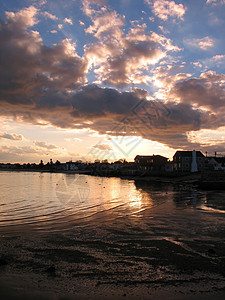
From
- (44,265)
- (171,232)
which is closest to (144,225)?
(171,232)

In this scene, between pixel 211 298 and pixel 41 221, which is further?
pixel 41 221

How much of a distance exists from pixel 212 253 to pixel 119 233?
4.76m

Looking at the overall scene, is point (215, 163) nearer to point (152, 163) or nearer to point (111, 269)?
point (152, 163)

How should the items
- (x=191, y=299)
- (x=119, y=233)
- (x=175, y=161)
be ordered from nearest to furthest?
(x=191, y=299) < (x=119, y=233) < (x=175, y=161)

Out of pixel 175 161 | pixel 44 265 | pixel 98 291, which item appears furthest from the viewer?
pixel 175 161

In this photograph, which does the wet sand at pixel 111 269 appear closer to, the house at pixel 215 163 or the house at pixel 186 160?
the house at pixel 186 160

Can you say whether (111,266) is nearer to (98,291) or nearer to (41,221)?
(98,291)

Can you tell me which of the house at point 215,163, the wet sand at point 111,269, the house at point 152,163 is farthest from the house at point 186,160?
the wet sand at point 111,269

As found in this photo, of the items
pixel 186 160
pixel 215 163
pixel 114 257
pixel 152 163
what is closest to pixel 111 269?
pixel 114 257

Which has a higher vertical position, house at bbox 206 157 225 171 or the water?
house at bbox 206 157 225 171

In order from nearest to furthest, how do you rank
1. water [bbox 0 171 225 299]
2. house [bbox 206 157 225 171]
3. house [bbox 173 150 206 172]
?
water [bbox 0 171 225 299] → house [bbox 206 157 225 171] → house [bbox 173 150 206 172]

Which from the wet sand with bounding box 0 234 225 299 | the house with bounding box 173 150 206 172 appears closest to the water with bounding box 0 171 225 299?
the wet sand with bounding box 0 234 225 299

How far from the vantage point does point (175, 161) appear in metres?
91.0

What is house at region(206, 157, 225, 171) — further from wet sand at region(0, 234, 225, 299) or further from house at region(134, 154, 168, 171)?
wet sand at region(0, 234, 225, 299)
